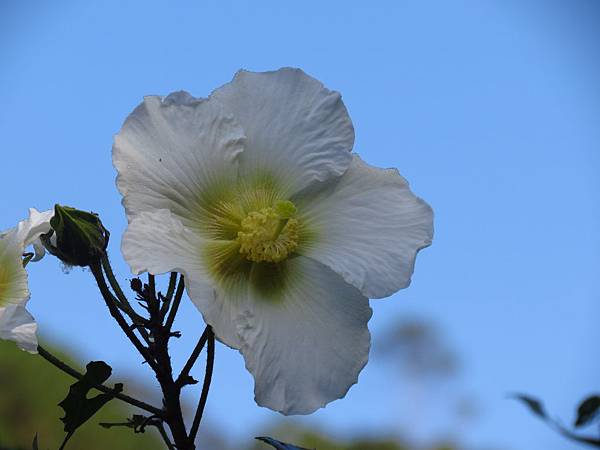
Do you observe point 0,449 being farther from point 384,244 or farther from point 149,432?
point 149,432

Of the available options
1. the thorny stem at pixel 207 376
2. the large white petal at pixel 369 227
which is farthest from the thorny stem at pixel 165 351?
the large white petal at pixel 369 227

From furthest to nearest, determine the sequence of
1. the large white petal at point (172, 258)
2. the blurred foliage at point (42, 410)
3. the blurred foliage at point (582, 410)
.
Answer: the blurred foliage at point (42, 410)
the large white petal at point (172, 258)
the blurred foliage at point (582, 410)

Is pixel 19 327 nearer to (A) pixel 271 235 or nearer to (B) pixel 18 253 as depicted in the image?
(B) pixel 18 253

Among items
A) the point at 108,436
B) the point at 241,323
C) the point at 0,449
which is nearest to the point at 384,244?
the point at 241,323

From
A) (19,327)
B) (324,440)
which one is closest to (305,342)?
(19,327)

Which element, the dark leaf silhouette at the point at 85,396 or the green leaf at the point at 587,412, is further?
the dark leaf silhouette at the point at 85,396

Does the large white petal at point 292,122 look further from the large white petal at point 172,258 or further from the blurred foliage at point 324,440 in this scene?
the blurred foliage at point 324,440
